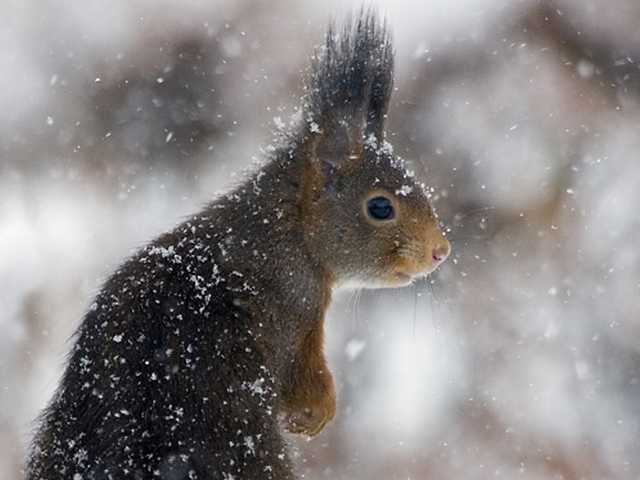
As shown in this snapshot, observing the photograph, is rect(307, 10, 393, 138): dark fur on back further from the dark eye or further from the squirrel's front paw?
the squirrel's front paw

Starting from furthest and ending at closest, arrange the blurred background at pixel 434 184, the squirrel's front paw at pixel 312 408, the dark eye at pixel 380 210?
the blurred background at pixel 434 184 < the dark eye at pixel 380 210 < the squirrel's front paw at pixel 312 408

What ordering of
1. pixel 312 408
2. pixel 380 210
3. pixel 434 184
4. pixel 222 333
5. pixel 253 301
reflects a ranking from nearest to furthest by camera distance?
pixel 222 333 → pixel 253 301 → pixel 312 408 → pixel 380 210 → pixel 434 184

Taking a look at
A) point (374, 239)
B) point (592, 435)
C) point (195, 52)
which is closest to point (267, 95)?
point (195, 52)

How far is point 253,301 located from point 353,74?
0.61 metres

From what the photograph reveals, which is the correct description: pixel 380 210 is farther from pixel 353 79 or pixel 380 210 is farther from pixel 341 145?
pixel 353 79

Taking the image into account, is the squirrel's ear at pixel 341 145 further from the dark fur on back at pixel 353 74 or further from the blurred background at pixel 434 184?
the blurred background at pixel 434 184

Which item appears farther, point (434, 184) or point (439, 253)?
point (434, 184)

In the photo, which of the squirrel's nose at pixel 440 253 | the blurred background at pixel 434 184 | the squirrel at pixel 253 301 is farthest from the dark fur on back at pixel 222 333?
the blurred background at pixel 434 184

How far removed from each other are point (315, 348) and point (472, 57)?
151 inches

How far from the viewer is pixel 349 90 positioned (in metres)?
2.89

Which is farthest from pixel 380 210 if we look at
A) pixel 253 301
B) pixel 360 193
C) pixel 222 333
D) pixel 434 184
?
pixel 434 184

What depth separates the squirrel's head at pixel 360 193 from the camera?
2.89 m

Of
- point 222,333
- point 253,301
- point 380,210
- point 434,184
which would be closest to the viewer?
point 222,333

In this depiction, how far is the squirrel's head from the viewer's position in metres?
2.89
